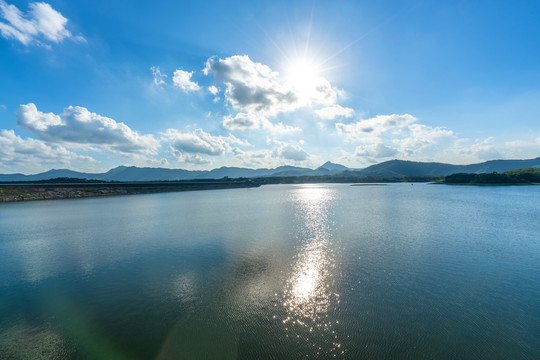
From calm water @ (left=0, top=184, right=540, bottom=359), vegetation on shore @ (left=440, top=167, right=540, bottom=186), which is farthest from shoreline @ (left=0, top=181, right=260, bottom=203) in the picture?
vegetation on shore @ (left=440, top=167, right=540, bottom=186)

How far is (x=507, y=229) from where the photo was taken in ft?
95.5

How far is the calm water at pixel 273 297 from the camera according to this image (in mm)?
8984

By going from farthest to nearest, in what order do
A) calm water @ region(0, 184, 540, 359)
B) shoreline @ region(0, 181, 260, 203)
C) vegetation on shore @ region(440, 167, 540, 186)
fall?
vegetation on shore @ region(440, 167, 540, 186) < shoreline @ region(0, 181, 260, 203) < calm water @ region(0, 184, 540, 359)

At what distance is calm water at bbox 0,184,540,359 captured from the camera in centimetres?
898

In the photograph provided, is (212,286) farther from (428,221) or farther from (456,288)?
(428,221)

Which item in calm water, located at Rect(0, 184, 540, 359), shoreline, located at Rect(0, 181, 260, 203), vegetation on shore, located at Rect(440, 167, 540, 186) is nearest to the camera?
calm water, located at Rect(0, 184, 540, 359)

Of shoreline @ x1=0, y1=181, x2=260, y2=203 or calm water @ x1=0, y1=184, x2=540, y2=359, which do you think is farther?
shoreline @ x1=0, y1=181, x2=260, y2=203

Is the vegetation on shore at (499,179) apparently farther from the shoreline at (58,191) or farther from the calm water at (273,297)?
the shoreline at (58,191)

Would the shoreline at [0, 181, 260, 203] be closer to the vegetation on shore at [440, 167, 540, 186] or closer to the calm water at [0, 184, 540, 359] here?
the calm water at [0, 184, 540, 359]

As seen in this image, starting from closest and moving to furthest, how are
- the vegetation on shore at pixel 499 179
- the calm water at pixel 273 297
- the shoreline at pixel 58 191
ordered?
the calm water at pixel 273 297, the shoreline at pixel 58 191, the vegetation on shore at pixel 499 179

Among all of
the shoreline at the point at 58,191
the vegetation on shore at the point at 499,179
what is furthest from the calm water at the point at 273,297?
the vegetation on shore at the point at 499,179

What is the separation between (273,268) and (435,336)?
10.5 m

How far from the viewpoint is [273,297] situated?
41.7ft

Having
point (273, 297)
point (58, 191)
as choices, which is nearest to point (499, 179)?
point (273, 297)
